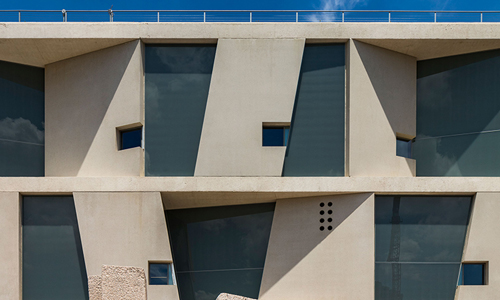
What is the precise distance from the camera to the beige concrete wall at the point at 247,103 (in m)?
13.7

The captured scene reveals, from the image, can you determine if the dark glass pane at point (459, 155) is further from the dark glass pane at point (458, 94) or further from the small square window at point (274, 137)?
the small square window at point (274, 137)

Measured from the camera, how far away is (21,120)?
607 inches

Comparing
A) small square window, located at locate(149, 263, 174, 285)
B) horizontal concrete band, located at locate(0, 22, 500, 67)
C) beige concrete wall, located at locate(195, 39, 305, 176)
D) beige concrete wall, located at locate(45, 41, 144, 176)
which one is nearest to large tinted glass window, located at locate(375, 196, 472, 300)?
beige concrete wall, located at locate(195, 39, 305, 176)

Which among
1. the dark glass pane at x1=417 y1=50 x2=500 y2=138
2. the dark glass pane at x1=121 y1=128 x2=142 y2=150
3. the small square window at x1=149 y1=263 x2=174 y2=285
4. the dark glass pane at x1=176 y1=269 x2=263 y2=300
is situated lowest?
the dark glass pane at x1=176 y1=269 x2=263 y2=300

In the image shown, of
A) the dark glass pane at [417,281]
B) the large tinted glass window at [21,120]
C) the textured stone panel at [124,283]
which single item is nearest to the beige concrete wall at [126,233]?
the textured stone panel at [124,283]

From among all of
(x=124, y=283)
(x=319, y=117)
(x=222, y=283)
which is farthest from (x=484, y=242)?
(x=124, y=283)

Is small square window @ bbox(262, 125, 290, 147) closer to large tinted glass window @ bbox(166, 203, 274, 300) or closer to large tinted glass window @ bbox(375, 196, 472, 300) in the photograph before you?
large tinted glass window @ bbox(166, 203, 274, 300)

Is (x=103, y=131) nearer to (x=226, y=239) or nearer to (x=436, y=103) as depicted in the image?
(x=226, y=239)

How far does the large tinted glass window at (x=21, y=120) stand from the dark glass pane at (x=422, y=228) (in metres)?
14.4

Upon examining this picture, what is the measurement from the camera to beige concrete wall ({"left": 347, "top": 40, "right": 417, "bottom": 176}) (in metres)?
13.7

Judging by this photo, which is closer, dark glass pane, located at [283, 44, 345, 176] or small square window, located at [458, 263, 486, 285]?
small square window, located at [458, 263, 486, 285]

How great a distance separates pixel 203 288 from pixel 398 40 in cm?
1229

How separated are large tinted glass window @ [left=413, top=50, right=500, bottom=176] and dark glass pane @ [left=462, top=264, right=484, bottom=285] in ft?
11.8

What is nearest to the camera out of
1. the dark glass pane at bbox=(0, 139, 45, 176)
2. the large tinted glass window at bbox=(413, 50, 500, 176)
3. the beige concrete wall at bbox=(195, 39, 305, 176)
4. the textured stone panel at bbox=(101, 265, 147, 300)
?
the textured stone panel at bbox=(101, 265, 147, 300)
